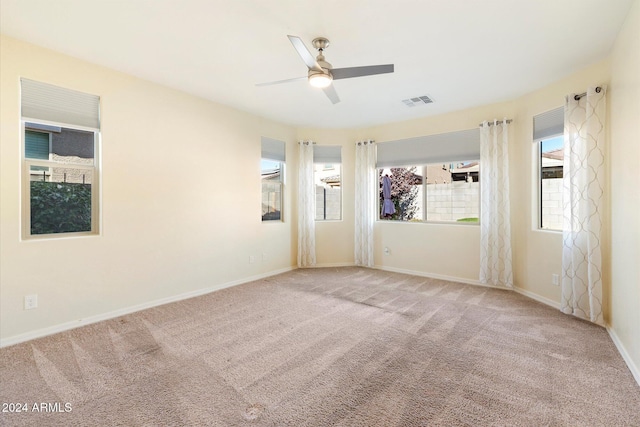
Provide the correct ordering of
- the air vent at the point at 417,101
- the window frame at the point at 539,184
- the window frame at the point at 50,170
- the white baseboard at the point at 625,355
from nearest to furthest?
the white baseboard at the point at 625,355, the window frame at the point at 50,170, the window frame at the point at 539,184, the air vent at the point at 417,101

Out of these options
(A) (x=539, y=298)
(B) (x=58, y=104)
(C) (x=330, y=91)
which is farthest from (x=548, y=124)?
(B) (x=58, y=104)

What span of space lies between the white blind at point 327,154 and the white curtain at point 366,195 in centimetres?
40

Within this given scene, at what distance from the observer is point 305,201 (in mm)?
5336

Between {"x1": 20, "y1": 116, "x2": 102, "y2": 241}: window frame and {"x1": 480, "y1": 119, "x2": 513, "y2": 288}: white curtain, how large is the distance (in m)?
4.88

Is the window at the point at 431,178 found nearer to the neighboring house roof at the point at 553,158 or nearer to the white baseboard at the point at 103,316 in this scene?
the neighboring house roof at the point at 553,158

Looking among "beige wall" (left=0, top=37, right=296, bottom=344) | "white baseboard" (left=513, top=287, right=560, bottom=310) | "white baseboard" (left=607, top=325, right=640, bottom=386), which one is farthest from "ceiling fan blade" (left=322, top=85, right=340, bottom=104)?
"white baseboard" (left=513, top=287, right=560, bottom=310)

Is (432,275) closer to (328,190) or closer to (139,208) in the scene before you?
(328,190)

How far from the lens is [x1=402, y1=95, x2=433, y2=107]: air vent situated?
400cm

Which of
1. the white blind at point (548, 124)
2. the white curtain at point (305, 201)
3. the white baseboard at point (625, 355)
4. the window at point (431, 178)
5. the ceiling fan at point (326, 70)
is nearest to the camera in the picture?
the white baseboard at point (625, 355)

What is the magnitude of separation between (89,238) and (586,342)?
190 inches

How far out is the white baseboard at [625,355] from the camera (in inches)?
78.7

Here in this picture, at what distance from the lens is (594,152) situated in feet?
9.50

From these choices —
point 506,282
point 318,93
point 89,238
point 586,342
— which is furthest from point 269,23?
point 506,282

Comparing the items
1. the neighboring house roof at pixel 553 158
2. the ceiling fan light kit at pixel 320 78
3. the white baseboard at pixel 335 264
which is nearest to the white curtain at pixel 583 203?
the neighboring house roof at pixel 553 158
